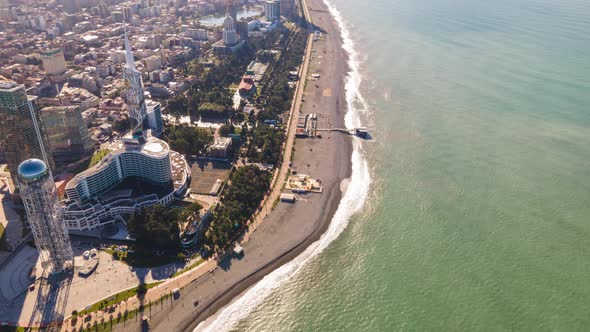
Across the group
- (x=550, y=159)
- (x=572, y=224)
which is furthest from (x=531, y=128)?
(x=572, y=224)

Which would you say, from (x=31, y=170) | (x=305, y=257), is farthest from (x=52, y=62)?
(x=305, y=257)

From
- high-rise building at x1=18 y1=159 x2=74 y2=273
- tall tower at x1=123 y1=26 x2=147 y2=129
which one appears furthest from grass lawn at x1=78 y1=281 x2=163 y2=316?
tall tower at x1=123 y1=26 x2=147 y2=129

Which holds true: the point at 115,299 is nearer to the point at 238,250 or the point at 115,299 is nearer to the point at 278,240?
the point at 238,250

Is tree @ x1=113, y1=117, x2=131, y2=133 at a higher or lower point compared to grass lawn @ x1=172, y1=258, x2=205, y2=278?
higher

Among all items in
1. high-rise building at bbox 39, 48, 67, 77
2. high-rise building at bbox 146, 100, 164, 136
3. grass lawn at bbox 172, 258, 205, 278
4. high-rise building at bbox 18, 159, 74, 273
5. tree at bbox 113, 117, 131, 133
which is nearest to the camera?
high-rise building at bbox 18, 159, 74, 273

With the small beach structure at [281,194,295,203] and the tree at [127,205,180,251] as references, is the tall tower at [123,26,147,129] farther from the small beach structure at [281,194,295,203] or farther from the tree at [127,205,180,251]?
the small beach structure at [281,194,295,203]

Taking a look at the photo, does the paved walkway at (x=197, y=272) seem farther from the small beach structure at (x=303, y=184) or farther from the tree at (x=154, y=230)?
the tree at (x=154, y=230)

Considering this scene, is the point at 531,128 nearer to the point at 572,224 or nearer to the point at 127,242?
the point at 572,224
